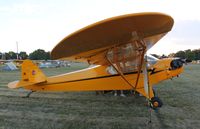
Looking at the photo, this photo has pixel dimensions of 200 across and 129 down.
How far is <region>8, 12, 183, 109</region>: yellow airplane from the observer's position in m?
3.55

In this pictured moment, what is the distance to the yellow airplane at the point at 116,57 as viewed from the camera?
140 inches

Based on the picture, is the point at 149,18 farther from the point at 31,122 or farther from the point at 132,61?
the point at 31,122

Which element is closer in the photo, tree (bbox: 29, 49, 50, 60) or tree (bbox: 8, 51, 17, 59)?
tree (bbox: 29, 49, 50, 60)

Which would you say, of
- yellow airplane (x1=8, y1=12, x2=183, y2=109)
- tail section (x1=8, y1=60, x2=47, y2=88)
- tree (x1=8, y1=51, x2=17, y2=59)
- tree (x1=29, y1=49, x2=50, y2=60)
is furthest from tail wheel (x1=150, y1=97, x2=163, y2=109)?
tree (x1=8, y1=51, x2=17, y2=59)

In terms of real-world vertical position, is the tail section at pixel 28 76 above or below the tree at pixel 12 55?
below

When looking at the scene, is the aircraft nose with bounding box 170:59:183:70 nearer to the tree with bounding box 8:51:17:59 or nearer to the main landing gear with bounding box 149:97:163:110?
the main landing gear with bounding box 149:97:163:110

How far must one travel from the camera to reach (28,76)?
755 cm

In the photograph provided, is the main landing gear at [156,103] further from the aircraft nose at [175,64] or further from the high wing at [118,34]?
the aircraft nose at [175,64]

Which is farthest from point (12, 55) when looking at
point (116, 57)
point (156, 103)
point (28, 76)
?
point (156, 103)

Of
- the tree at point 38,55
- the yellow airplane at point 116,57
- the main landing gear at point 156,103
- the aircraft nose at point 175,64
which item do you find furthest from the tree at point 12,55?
the main landing gear at point 156,103

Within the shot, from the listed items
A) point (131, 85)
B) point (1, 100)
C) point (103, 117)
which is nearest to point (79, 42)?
point (103, 117)

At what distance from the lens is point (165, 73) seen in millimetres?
7047

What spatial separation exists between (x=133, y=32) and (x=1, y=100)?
19.2ft

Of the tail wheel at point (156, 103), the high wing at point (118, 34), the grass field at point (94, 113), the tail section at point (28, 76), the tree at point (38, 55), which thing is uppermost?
the tree at point (38, 55)
